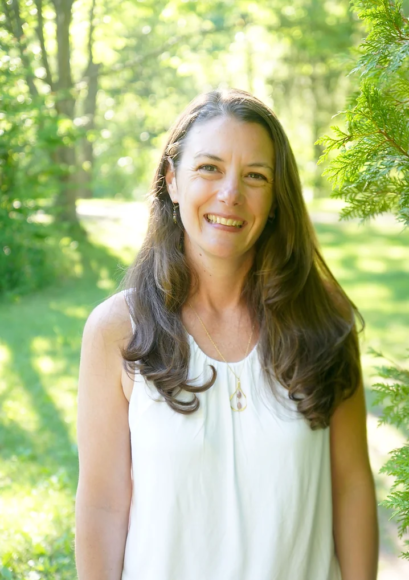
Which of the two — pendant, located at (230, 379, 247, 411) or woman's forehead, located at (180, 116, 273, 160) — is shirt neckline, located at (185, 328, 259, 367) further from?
woman's forehead, located at (180, 116, 273, 160)

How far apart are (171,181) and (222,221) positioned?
33cm

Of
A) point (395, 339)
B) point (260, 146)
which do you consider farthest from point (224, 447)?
point (395, 339)

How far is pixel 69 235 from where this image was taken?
12070 millimetres

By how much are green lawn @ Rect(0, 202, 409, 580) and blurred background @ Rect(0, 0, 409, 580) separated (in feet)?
0.04

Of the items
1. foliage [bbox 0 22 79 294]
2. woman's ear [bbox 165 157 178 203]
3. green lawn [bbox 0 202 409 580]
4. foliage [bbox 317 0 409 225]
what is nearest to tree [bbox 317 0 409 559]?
foliage [bbox 317 0 409 225]

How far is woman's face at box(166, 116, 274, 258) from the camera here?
202 centimetres

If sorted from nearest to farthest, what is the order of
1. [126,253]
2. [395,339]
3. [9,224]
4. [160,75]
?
[395,339]
[9,224]
[126,253]
[160,75]

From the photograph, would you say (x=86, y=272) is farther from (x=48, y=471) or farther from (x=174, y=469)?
(x=174, y=469)

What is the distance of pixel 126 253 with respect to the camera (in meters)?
12.1

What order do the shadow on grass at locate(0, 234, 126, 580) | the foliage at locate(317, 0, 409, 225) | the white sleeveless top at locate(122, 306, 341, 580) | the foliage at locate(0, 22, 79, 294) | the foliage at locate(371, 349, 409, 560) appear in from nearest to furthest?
1. the foliage at locate(317, 0, 409, 225)
2. the foliage at locate(371, 349, 409, 560)
3. the white sleeveless top at locate(122, 306, 341, 580)
4. the shadow on grass at locate(0, 234, 126, 580)
5. the foliage at locate(0, 22, 79, 294)

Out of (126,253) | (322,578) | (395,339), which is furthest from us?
(126,253)

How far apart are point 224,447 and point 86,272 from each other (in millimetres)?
8985

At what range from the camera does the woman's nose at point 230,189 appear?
2008mm

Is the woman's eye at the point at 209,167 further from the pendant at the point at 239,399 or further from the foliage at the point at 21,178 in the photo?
the foliage at the point at 21,178
